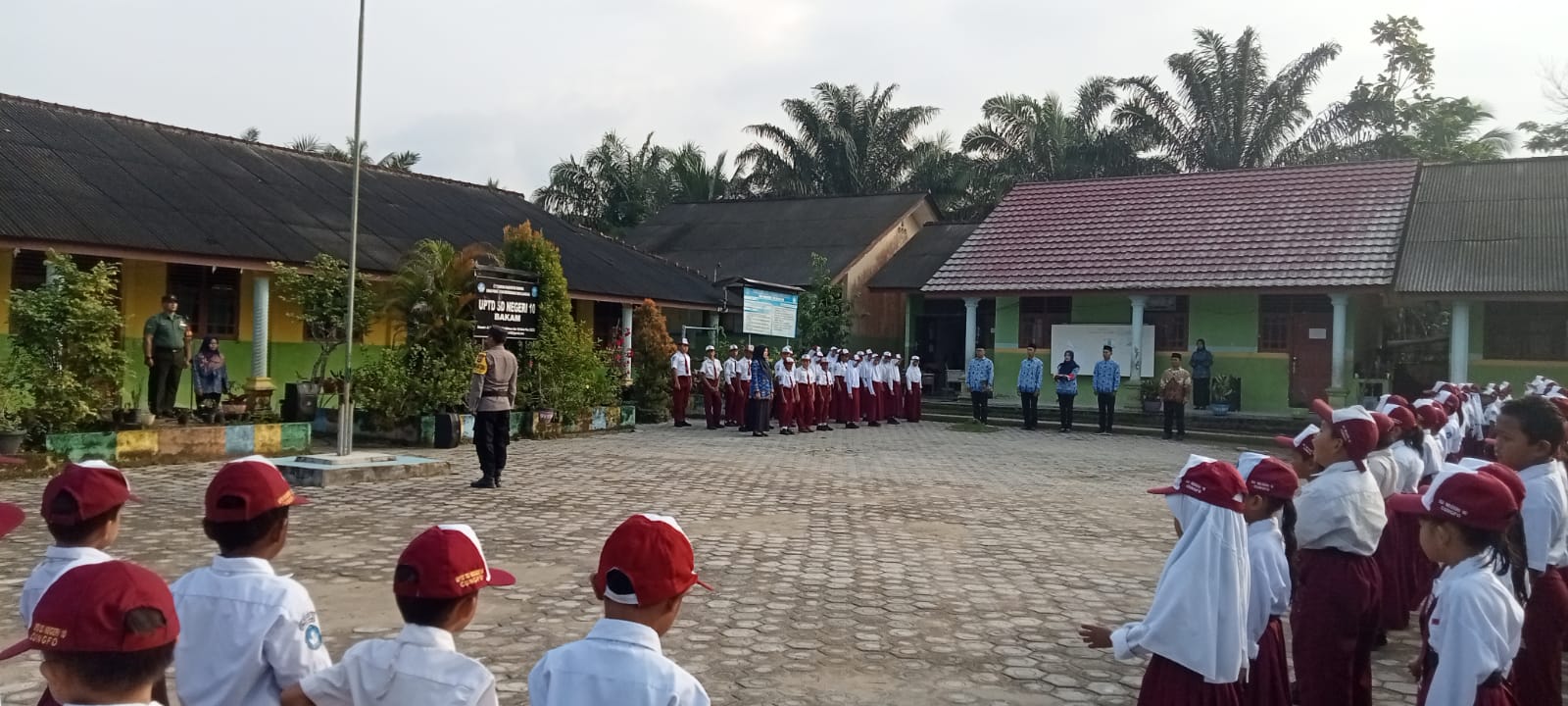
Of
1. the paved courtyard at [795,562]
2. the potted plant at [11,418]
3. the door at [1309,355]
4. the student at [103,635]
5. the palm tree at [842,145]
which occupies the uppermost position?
the palm tree at [842,145]

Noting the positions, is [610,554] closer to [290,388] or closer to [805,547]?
[805,547]

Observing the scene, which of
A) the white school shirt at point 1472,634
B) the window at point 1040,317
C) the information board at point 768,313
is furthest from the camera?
the window at point 1040,317

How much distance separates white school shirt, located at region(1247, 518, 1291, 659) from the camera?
3818 mm

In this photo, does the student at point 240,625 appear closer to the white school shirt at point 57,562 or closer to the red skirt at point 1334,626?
the white school shirt at point 57,562

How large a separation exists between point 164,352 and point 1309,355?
1927cm

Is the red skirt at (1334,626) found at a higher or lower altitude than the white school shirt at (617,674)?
lower

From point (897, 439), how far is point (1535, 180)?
1519cm

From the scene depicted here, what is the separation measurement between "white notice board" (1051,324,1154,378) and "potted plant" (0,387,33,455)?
1795 centimetres

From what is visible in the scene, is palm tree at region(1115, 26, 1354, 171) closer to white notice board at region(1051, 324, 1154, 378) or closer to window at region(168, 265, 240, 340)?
white notice board at region(1051, 324, 1154, 378)

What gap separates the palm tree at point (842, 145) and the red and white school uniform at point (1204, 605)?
33.2m

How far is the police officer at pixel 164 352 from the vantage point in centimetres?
1275

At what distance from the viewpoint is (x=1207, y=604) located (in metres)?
3.46

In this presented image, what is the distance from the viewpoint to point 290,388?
14656mm

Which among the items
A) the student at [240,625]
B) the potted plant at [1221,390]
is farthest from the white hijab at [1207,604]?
the potted plant at [1221,390]
